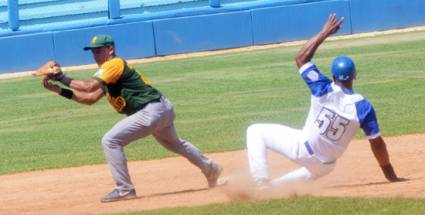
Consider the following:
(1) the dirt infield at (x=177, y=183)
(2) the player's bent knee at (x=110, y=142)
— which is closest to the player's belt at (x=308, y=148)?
(1) the dirt infield at (x=177, y=183)

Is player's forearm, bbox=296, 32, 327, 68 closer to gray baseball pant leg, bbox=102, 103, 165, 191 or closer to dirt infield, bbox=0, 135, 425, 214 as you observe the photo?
dirt infield, bbox=0, 135, 425, 214

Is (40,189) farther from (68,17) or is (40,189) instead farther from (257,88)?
(68,17)

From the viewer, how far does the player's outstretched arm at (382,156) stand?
814cm

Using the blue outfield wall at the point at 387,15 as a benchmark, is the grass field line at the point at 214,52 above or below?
below

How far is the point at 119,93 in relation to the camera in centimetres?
884

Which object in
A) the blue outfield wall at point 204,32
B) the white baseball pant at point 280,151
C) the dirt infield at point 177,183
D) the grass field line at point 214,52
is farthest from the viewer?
the blue outfield wall at point 204,32

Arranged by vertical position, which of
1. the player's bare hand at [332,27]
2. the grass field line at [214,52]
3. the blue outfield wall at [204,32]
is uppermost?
the player's bare hand at [332,27]

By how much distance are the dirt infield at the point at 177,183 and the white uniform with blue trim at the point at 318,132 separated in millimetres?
270

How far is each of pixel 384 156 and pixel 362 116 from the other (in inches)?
21.9

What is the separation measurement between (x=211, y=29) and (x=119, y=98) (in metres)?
18.2

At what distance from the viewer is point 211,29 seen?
1058 inches

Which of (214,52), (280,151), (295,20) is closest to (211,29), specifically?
(214,52)

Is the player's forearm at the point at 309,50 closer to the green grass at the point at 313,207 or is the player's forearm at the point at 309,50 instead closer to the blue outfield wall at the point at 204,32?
the green grass at the point at 313,207

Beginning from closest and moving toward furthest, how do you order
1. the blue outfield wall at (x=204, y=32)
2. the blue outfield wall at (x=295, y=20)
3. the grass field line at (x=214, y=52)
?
the grass field line at (x=214, y=52), the blue outfield wall at (x=204, y=32), the blue outfield wall at (x=295, y=20)
